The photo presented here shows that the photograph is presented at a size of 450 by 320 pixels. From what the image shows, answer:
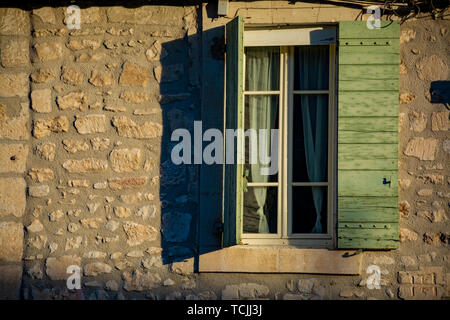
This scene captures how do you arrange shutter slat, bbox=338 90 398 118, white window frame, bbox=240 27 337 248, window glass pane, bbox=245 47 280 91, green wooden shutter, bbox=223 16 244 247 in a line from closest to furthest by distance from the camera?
green wooden shutter, bbox=223 16 244 247, shutter slat, bbox=338 90 398 118, white window frame, bbox=240 27 337 248, window glass pane, bbox=245 47 280 91

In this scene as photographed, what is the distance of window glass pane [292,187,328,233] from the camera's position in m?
4.77

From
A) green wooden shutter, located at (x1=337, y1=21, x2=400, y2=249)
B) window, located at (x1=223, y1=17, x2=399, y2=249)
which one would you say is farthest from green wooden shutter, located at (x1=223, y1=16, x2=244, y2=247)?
green wooden shutter, located at (x1=337, y1=21, x2=400, y2=249)

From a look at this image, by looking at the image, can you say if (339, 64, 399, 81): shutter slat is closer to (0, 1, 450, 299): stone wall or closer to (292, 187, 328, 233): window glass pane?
(0, 1, 450, 299): stone wall

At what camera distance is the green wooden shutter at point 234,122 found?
4.50 meters

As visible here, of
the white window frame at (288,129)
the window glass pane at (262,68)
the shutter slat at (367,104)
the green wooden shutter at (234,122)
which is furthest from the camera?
the window glass pane at (262,68)

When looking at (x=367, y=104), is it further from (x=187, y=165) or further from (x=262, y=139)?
(x=187, y=165)

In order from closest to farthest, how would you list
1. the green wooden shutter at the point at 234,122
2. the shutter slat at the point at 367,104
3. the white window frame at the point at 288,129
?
the green wooden shutter at the point at 234,122 → the shutter slat at the point at 367,104 → the white window frame at the point at 288,129

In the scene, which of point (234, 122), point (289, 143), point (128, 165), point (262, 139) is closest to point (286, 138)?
point (289, 143)

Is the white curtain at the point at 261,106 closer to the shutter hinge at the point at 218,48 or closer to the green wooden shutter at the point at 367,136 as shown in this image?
the shutter hinge at the point at 218,48

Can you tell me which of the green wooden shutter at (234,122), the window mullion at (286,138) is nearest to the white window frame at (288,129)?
the window mullion at (286,138)

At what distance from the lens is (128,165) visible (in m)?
4.84

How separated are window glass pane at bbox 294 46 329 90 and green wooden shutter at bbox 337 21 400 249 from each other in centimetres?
21
